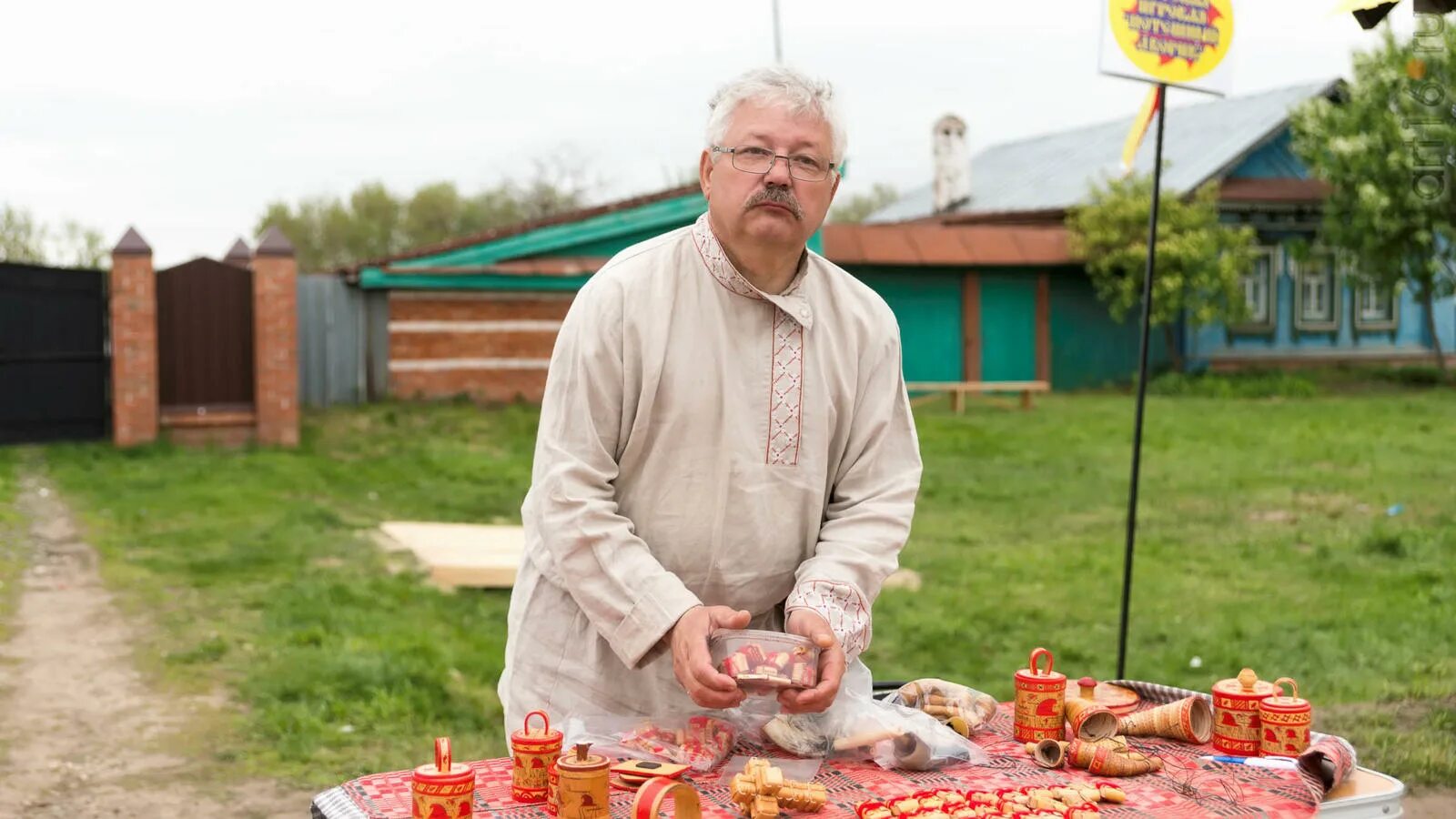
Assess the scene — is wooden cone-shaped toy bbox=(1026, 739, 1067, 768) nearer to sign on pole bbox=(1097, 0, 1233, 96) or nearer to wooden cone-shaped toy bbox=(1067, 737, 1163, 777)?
wooden cone-shaped toy bbox=(1067, 737, 1163, 777)

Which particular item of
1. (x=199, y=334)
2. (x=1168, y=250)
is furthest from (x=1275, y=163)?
(x=199, y=334)

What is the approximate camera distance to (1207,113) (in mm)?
25703

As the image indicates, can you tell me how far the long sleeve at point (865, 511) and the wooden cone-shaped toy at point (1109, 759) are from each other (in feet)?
1.63

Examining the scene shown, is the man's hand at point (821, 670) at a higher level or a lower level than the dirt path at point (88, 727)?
higher

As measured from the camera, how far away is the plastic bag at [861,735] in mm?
2664

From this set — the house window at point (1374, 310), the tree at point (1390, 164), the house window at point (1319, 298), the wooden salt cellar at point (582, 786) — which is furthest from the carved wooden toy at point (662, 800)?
the house window at point (1374, 310)

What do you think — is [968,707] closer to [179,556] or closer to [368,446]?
[179,556]

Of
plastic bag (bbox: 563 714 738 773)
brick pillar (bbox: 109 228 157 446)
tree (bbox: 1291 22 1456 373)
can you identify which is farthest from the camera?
tree (bbox: 1291 22 1456 373)

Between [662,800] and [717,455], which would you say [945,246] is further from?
[662,800]

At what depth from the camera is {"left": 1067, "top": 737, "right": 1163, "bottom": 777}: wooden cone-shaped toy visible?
2715 mm

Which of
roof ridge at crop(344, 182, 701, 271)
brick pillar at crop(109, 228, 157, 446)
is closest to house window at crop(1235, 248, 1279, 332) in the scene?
roof ridge at crop(344, 182, 701, 271)

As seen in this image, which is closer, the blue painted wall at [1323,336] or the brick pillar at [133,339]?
the brick pillar at [133,339]

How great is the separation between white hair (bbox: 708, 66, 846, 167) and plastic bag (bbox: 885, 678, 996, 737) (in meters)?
1.18

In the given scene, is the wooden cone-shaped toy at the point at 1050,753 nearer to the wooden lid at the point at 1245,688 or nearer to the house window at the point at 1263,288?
the wooden lid at the point at 1245,688
